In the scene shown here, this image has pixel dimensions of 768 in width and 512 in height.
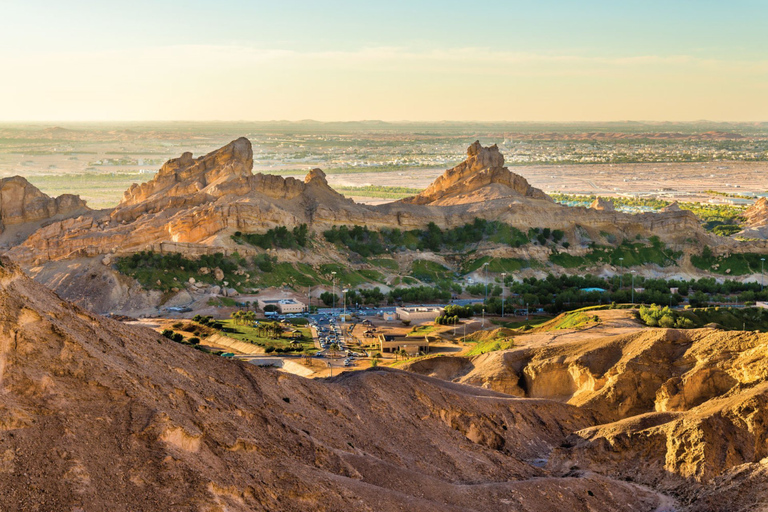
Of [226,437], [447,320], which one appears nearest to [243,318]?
[447,320]

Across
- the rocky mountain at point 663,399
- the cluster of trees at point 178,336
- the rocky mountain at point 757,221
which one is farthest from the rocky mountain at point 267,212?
the rocky mountain at point 663,399

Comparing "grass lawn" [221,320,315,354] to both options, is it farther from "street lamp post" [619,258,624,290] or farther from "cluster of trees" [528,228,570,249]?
"cluster of trees" [528,228,570,249]

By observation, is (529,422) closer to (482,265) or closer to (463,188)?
(482,265)

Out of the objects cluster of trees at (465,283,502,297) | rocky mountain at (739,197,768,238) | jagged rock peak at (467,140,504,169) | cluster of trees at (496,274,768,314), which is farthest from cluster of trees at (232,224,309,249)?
rocky mountain at (739,197,768,238)

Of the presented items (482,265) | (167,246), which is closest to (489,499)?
(167,246)

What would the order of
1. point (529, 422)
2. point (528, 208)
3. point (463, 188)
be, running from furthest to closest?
point (463, 188), point (528, 208), point (529, 422)

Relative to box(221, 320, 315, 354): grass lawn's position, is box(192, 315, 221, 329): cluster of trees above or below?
above
